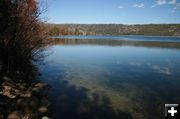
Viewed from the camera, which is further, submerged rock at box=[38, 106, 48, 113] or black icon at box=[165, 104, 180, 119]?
submerged rock at box=[38, 106, 48, 113]

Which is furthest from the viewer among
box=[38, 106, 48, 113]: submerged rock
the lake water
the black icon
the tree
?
the tree

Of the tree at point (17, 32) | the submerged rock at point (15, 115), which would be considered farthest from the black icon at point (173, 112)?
the tree at point (17, 32)

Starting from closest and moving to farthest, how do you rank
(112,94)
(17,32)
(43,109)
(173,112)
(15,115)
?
(173,112) → (15,115) → (43,109) → (112,94) → (17,32)

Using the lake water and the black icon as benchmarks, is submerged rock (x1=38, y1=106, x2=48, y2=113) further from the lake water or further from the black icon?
the black icon

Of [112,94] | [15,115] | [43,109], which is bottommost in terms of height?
[112,94]

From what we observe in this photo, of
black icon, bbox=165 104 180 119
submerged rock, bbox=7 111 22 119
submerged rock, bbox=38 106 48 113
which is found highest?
black icon, bbox=165 104 180 119

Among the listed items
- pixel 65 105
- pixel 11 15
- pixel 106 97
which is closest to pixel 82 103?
pixel 65 105

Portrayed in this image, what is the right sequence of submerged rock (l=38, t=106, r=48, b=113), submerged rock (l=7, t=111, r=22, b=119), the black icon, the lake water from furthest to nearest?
the lake water → submerged rock (l=38, t=106, r=48, b=113) → submerged rock (l=7, t=111, r=22, b=119) → the black icon

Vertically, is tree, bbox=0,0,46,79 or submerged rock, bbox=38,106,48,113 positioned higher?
tree, bbox=0,0,46,79

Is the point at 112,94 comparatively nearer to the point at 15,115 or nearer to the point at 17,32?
the point at 15,115

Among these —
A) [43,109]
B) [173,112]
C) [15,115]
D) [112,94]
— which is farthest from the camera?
[112,94]

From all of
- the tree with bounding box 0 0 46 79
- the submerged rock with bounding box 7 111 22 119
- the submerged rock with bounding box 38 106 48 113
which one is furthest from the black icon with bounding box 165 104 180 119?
the tree with bounding box 0 0 46 79

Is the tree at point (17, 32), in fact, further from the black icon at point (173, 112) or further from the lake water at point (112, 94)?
the black icon at point (173, 112)

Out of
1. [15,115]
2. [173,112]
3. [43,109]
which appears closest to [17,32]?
[43,109]
